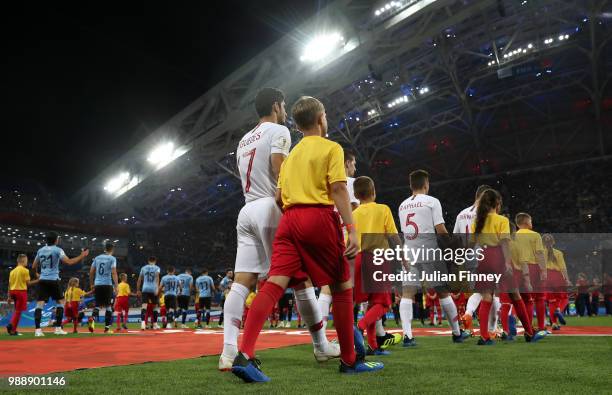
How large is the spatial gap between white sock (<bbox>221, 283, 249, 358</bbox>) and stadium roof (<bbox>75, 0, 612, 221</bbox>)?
15799mm

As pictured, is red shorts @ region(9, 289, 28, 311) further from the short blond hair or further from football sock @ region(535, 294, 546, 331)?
football sock @ region(535, 294, 546, 331)

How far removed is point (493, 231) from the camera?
18.8ft

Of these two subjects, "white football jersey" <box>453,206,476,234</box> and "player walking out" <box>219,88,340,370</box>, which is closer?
"player walking out" <box>219,88,340,370</box>

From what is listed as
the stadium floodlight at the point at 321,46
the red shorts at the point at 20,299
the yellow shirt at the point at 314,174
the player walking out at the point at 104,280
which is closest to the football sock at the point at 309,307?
the yellow shirt at the point at 314,174

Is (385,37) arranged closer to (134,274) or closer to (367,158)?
(367,158)

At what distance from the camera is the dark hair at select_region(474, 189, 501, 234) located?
18.8ft

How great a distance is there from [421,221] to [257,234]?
2871 mm

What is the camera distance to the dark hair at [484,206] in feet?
18.8

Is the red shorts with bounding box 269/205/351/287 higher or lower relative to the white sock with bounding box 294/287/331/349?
higher

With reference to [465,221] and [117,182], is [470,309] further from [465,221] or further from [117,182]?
[117,182]

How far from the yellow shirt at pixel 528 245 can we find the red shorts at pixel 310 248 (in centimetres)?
447

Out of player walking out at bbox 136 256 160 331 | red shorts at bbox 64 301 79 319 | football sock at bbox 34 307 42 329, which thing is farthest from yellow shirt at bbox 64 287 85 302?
football sock at bbox 34 307 42 329

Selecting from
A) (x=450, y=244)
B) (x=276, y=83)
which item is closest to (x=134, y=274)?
(x=276, y=83)

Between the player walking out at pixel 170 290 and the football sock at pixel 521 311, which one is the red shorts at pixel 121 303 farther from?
the football sock at pixel 521 311
